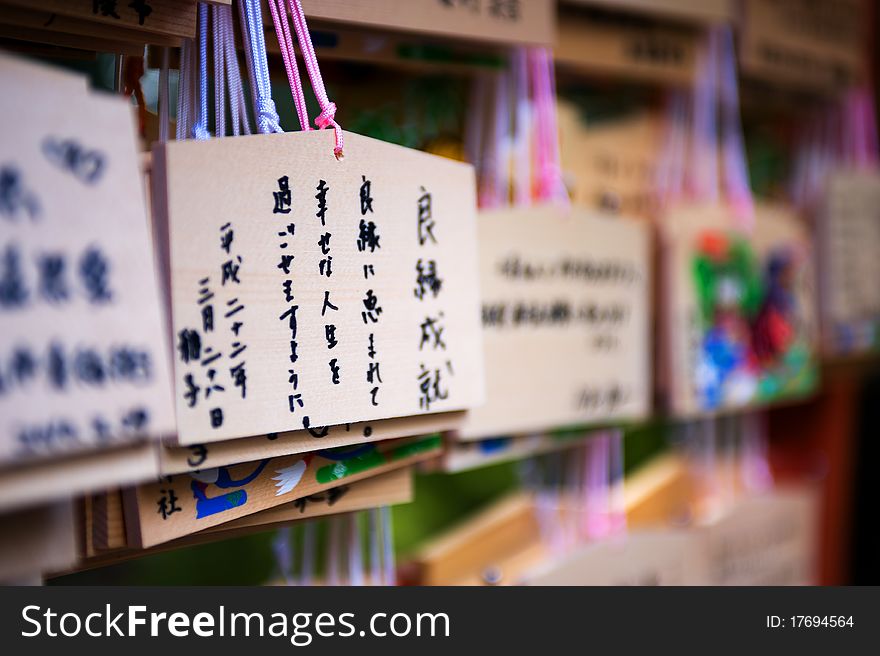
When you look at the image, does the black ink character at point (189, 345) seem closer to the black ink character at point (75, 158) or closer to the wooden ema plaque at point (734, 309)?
the black ink character at point (75, 158)

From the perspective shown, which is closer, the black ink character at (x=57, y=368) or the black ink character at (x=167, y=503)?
the black ink character at (x=57, y=368)

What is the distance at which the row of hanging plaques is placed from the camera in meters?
0.31

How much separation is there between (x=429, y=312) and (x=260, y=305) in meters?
0.12

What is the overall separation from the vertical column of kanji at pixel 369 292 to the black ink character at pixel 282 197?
0.16 feet

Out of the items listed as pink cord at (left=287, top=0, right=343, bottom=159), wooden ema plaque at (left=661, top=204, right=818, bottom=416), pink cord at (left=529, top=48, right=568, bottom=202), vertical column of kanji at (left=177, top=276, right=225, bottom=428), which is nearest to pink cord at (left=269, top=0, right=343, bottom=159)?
pink cord at (left=287, top=0, right=343, bottom=159)

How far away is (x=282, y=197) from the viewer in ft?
1.34

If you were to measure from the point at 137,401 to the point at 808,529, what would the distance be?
915mm

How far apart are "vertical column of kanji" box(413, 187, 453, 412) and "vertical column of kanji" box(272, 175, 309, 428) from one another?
0.09m

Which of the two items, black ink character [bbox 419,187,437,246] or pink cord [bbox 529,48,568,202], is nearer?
black ink character [bbox 419,187,437,246]

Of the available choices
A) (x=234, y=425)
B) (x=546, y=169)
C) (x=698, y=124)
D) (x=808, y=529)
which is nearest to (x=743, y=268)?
(x=698, y=124)

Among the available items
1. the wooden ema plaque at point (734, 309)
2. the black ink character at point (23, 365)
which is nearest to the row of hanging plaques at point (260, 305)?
the black ink character at point (23, 365)

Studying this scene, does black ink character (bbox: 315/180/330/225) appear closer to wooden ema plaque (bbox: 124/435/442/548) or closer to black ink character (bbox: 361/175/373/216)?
black ink character (bbox: 361/175/373/216)

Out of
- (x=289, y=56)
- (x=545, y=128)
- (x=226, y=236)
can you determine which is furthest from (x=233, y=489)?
(x=545, y=128)

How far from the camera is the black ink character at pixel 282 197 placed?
1.33ft
